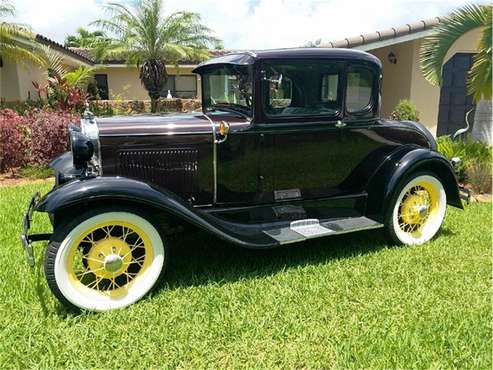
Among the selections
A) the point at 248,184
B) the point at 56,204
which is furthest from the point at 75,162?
the point at 248,184

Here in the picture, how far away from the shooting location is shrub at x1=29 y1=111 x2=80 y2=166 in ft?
24.7

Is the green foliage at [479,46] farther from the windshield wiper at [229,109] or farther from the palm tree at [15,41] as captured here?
the palm tree at [15,41]

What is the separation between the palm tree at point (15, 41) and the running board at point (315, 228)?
36.2 feet

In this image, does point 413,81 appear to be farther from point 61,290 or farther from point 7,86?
point 7,86

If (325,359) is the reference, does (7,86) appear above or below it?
above

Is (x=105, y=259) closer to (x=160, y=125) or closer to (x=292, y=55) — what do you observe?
(x=160, y=125)

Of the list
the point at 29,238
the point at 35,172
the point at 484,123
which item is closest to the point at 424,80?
the point at 484,123

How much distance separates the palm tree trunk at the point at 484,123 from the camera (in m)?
7.63

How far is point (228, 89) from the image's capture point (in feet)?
12.9

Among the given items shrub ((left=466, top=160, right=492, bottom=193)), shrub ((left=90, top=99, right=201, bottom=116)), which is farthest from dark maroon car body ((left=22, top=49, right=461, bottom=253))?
shrub ((left=90, top=99, right=201, bottom=116))

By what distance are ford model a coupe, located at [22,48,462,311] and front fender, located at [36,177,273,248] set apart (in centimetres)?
1

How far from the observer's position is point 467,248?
415cm

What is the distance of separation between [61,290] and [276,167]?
1.95 m

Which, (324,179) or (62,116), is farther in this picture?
(62,116)
